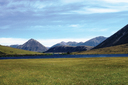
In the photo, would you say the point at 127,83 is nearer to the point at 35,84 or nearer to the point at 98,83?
the point at 98,83

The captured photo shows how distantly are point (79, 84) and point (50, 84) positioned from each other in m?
4.43

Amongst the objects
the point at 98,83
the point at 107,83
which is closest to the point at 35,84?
the point at 98,83

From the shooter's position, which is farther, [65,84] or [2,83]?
[2,83]

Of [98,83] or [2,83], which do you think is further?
[2,83]

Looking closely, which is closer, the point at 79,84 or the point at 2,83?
the point at 79,84

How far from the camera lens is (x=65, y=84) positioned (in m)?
19.2

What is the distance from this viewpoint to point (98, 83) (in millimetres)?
19125

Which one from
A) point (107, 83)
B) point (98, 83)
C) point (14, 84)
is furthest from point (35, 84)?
point (107, 83)

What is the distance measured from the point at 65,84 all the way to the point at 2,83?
34.1ft

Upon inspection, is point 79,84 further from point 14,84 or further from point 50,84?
point 14,84

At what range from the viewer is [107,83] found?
1914cm

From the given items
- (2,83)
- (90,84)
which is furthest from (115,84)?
→ (2,83)

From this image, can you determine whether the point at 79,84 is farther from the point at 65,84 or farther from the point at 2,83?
the point at 2,83

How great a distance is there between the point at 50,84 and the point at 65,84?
7.59 feet
